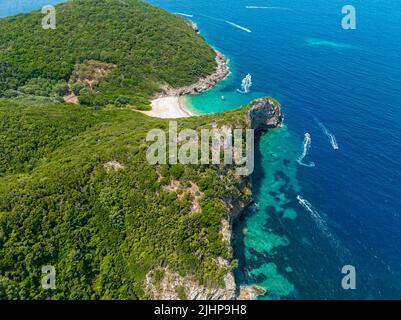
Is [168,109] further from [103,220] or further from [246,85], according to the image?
[103,220]

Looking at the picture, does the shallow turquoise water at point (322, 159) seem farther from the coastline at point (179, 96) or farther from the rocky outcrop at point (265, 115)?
the coastline at point (179, 96)

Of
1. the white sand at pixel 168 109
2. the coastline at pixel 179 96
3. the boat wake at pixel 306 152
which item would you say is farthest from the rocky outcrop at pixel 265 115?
the white sand at pixel 168 109

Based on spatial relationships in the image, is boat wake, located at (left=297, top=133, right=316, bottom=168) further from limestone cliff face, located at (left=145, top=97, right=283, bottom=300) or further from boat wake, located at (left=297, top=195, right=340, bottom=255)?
limestone cliff face, located at (left=145, top=97, right=283, bottom=300)

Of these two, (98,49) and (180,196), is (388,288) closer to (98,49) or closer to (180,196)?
(180,196)

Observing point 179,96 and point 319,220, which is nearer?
point 319,220

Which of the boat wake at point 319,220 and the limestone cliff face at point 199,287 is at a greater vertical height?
the boat wake at point 319,220

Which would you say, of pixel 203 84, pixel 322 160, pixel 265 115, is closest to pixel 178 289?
pixel 322 160
